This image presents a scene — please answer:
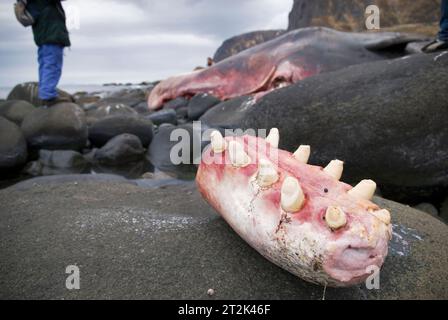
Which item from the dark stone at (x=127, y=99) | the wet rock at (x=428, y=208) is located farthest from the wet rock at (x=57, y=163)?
the dark stone at (x=127, y=99)

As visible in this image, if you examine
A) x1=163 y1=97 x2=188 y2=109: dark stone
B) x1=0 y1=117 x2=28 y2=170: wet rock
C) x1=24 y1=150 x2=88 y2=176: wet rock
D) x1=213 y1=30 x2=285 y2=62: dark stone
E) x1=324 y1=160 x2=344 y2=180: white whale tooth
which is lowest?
x1=24 y1=150 x2=88 y2=176: wet rock

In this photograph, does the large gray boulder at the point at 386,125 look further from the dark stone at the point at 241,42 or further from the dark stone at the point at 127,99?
the dark stone at the point at 241,42

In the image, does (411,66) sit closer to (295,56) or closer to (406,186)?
(406,186)

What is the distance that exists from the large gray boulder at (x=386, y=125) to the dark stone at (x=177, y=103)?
5.42 meters

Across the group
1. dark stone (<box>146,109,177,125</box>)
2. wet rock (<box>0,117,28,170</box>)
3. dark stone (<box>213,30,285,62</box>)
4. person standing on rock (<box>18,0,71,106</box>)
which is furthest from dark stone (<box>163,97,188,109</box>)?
dark stone (<box>213,30,285,62</box>)

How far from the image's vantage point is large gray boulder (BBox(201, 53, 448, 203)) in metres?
3.11

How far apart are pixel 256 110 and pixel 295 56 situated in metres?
2.38

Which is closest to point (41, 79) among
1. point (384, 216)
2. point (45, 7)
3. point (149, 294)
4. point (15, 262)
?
point (45, 7)

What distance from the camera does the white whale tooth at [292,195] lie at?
1.27 m

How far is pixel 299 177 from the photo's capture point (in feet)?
4.96

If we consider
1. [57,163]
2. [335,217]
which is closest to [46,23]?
[57,163]

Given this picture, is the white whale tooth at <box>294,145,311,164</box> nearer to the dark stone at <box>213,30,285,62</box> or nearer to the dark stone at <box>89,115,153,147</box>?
the dark stone at <box>89,115,153,147</box>

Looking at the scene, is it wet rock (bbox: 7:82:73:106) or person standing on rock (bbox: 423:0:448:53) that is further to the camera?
wet rock (bbox: 7:82:73:106)

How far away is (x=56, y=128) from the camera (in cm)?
602
